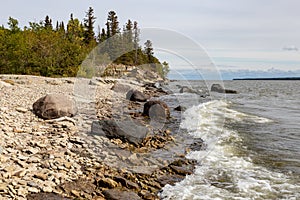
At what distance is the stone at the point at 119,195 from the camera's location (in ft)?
19.7

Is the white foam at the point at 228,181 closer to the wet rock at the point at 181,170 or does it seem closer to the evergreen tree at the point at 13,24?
the wet rock at the point at 181,170

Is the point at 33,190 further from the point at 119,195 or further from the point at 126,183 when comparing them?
the point at 126,183

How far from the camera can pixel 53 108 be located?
10.9 m

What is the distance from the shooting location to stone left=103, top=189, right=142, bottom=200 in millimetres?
6020

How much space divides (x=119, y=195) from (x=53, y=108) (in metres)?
6.15

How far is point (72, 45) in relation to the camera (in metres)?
37.6

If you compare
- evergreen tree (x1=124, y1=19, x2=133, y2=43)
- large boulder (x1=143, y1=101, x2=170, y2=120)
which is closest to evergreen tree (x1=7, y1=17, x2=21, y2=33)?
evergreen tree (x1=124, y1=19, x2=133, y2=43)

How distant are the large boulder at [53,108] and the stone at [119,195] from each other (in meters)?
5.74

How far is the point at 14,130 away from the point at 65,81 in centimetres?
2168

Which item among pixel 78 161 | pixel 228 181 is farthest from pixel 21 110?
pixel 228 181

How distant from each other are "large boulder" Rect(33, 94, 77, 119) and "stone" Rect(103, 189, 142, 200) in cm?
574

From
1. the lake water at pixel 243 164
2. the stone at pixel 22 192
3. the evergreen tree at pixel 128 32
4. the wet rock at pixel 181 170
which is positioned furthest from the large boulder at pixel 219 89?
the stone at pixel 22 192

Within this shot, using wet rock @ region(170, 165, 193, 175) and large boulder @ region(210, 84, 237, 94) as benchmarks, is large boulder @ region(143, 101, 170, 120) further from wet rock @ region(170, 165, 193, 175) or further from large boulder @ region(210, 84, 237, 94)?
large boulder @ region(210, 84, 237, 94)

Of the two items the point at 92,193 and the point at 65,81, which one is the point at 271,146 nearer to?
the point at 92,193
